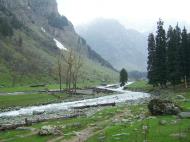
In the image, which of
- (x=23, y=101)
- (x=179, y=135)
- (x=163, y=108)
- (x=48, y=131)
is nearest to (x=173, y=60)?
(x=23, y=101)

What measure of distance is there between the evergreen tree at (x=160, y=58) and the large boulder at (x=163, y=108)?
65503 millimetres

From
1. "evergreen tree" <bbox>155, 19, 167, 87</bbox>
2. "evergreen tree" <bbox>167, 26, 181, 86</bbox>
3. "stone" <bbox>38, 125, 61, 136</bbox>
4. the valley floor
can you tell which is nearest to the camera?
the valley floor

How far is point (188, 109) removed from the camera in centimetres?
4709

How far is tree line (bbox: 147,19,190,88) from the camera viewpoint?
102 meters

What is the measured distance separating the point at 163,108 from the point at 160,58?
226ft

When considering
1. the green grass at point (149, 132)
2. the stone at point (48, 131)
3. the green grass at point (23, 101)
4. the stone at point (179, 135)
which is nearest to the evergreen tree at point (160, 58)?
the green grass at point (23, 101)

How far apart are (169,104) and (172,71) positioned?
60478mm

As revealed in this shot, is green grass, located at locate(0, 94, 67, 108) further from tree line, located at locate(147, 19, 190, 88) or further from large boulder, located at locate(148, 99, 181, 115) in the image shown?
large boulder, located at locate(148, 99, 181, 115)

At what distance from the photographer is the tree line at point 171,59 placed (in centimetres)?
10181

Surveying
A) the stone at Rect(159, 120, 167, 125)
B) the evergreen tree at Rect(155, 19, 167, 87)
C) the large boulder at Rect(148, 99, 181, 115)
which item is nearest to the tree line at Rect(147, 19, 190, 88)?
the evergreen tree at Rect(155, 19, 167, 87)

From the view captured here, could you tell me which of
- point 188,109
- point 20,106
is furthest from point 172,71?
point 188,109

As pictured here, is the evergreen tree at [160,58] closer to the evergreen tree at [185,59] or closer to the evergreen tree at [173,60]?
the evergreen tree at [173,60]

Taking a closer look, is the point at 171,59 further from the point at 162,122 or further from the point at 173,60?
the point at 162,122

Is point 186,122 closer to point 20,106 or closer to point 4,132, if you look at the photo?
point 4,132
